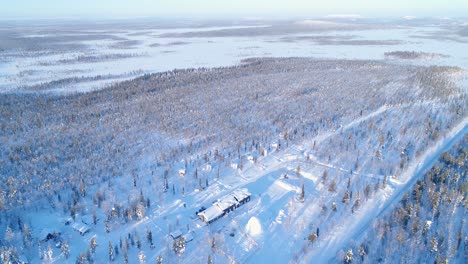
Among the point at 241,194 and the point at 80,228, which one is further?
the point at 241,194

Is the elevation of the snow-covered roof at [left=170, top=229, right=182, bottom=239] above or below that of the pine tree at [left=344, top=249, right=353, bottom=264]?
above

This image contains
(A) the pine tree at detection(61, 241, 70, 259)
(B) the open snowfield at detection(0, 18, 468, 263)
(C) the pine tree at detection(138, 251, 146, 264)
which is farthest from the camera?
(B) the open snowfield at detection(0, 18, 468, 263)

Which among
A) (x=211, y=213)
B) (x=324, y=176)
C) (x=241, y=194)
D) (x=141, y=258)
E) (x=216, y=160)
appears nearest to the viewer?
(x=141, y=258)

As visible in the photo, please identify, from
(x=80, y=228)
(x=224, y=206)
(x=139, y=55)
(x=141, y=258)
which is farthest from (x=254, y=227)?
(x=139, y=55)

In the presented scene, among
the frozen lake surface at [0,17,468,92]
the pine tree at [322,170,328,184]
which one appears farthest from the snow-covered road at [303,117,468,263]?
the frozen lake surface at [0,17,468,92]

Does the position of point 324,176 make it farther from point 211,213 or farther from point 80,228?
point 80,228

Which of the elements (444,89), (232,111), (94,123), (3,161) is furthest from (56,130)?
(444,89)

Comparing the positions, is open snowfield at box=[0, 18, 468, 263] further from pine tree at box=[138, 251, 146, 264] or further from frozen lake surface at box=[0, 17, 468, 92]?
frozen lake surface at box=[0, 17, 468, 92]
